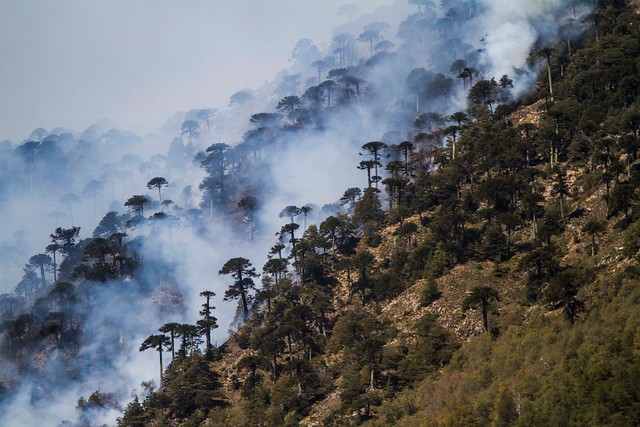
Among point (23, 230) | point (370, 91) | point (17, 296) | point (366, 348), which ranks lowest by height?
point (366, 348)

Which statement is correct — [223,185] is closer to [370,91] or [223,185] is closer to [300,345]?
[370,91]

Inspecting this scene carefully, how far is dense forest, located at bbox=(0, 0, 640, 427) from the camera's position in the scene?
60.2 metres

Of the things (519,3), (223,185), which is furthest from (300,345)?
(519,3)

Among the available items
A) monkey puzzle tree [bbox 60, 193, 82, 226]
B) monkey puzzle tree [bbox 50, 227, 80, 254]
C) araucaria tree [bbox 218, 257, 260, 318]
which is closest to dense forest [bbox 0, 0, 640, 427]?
araucaria tree [bbox 218, 257, 260, 318]

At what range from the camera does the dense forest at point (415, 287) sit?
197ft

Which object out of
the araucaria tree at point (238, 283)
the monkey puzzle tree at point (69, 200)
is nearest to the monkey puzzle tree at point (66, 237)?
the monkey puzzle tree at point (69, 200)

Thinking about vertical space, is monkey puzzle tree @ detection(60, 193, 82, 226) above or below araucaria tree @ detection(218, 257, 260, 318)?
above

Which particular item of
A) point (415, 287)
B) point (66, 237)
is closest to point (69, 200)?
point (66, 237)

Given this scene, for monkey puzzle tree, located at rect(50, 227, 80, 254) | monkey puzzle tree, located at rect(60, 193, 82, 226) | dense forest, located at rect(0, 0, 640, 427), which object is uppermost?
monkey puzzle tree, located at rect(60, 193, 82, 226)

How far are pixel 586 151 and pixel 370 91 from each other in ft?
343

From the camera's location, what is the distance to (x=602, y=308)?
193 ft

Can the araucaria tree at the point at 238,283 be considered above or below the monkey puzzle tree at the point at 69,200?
below

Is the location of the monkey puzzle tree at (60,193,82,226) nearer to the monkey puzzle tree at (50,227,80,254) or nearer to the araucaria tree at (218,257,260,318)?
the monkey puzzle tree at (50,227,80,254)

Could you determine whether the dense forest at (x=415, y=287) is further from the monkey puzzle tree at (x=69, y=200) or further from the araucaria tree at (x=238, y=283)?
the monkey puzzle tree at (x=69, y=200)
